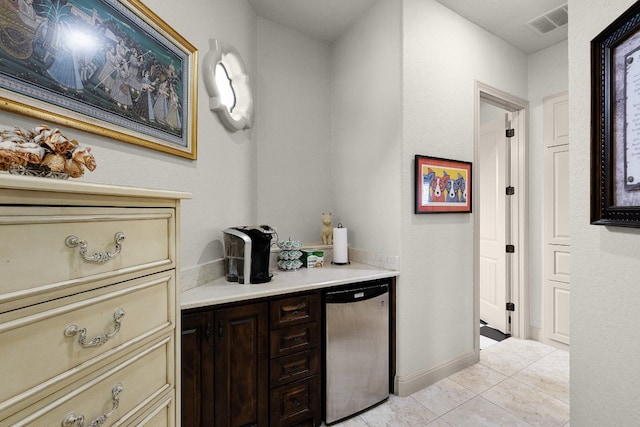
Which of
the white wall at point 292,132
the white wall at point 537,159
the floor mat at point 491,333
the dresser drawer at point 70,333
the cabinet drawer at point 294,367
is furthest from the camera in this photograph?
the floor mat at point 491,333

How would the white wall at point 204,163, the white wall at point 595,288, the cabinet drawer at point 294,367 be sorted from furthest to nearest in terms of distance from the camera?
1. the cabinet drawer at point 294,367
2. the white wall at point 204,163
3. the white wall at point 595,288

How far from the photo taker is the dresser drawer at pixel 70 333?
54cm

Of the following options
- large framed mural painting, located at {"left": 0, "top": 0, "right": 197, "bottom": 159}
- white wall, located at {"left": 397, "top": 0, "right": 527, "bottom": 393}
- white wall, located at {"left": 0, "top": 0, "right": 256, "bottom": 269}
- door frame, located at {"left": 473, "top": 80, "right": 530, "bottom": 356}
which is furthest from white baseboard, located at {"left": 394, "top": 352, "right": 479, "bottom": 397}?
large framed mural painting, located at {"left": 0, "top": 0, "right": 197, "bottom": 159}

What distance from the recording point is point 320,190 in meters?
2.81

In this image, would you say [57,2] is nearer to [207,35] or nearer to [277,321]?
[207,35]

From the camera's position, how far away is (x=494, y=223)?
3.25 metres

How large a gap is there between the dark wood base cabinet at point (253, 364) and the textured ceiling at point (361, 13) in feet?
7.80

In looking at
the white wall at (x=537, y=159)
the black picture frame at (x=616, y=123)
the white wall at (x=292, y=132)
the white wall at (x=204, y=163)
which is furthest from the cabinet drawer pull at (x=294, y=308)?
the white wall at (x=537, y=159)

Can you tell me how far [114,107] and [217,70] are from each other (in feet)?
2.82

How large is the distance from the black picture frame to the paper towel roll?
5.18ft

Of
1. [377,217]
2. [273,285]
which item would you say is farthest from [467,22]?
[273,285]

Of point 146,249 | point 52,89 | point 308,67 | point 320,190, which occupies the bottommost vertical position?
point 146,249

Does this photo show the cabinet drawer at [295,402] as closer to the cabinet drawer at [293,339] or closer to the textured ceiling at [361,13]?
the cabinet drawer at [293,339]

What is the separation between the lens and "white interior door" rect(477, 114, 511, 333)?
314cm
